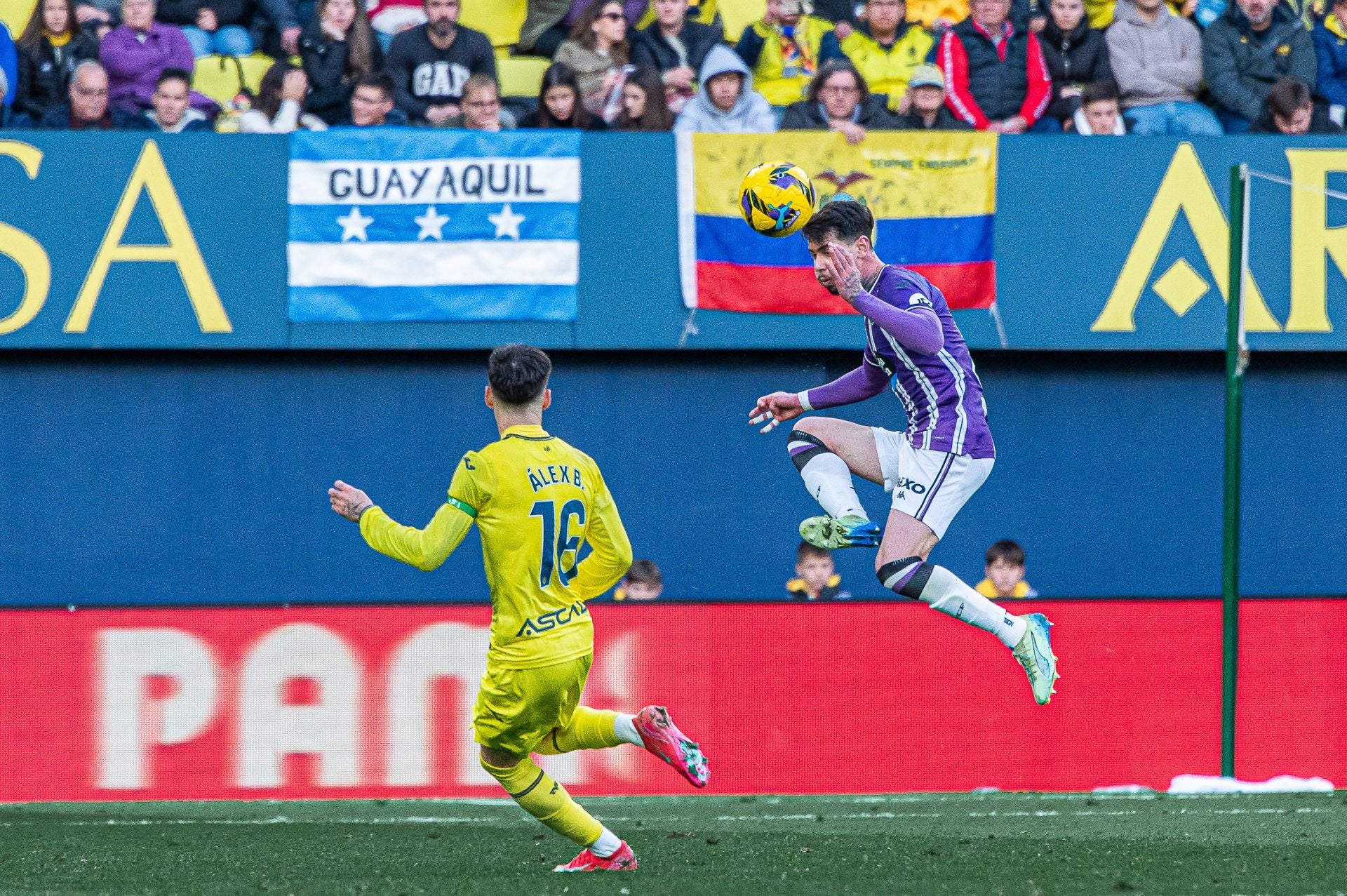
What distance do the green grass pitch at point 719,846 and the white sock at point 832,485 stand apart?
1392mm

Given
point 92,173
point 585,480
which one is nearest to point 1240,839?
point 585,480

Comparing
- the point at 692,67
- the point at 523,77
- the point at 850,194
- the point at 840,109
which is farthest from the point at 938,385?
the point at 523,77

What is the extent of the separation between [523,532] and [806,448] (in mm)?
1780

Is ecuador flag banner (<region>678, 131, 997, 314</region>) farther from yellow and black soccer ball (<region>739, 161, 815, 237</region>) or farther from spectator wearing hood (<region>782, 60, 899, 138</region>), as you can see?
yellow and black soccer ball (<region>739, 161, 815, 237</region>)

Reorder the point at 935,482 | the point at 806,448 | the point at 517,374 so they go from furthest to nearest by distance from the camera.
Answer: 1. the point at 806,448
2. the point at 935,482
3. the point at 517,374

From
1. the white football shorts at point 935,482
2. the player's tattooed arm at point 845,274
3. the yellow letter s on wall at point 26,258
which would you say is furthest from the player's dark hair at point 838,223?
the yellow letter s on wall at point 26,258

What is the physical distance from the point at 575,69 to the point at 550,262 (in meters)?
1.43

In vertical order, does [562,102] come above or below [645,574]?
above

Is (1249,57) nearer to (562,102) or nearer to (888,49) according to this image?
(888,49)

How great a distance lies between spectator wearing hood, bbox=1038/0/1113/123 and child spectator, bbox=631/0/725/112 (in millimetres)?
2435

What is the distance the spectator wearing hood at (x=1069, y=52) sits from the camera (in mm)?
12625

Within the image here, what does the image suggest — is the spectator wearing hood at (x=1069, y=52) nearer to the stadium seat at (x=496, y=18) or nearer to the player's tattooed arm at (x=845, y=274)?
the stadium seat at (x=496, y=18)

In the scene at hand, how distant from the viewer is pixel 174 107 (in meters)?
12.1

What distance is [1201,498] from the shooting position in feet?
42.8
